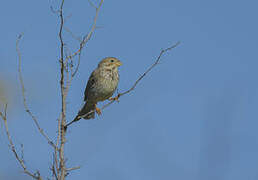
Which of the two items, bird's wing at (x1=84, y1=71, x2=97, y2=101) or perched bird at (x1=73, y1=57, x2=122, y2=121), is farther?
bird's wing at (x1=84, y1=71, x2=97, y2=101)

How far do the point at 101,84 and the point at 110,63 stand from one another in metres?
0.55

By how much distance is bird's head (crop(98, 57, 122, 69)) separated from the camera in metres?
8.76

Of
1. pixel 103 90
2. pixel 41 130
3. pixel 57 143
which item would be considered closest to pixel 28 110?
pixel 41 130

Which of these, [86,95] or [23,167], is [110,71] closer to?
[86,95]

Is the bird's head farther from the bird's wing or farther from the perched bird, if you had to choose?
the bird's wing

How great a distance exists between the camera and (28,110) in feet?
14.5

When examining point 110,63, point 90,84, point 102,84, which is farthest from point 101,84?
point 110,63

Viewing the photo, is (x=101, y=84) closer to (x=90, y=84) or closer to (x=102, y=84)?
(x=102, y=84)

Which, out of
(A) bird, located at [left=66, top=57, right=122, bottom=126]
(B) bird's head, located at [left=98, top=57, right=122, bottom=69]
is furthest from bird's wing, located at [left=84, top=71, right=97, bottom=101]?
(B) bird's head, located at [left=98, top=57, right=122, bottom=69]

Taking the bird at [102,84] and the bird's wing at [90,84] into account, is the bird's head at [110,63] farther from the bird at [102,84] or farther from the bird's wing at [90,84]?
the bird's wing at [90,84]

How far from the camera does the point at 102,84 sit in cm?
851

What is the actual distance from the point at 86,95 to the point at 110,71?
2.48 feet

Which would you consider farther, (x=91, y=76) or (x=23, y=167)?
(x=91, y=76)

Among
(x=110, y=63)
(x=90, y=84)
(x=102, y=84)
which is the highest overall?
(x=110, y=63)
